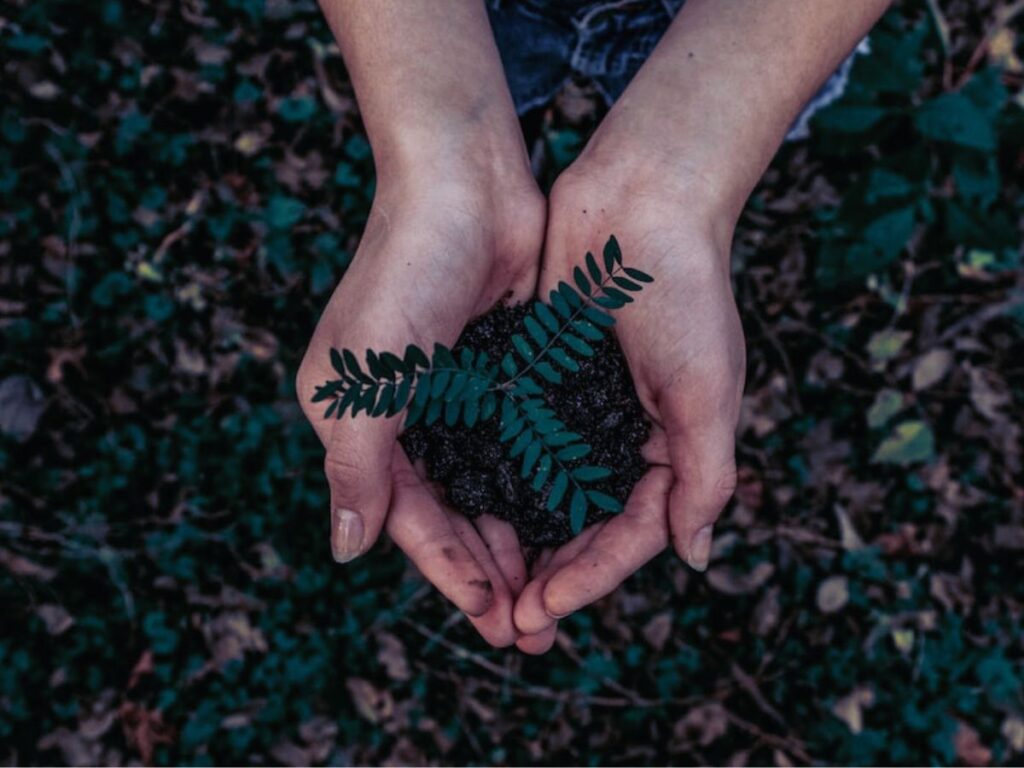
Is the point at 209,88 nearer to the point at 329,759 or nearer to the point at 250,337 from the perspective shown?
the point at 250,337

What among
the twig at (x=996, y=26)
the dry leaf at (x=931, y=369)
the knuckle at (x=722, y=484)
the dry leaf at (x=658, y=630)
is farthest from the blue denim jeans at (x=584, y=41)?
the dry leaf at (x=658, y=630)

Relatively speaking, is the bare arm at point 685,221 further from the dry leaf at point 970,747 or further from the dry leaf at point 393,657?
the dry leaf at point 970,747

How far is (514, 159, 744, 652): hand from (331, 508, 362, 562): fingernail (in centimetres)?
51

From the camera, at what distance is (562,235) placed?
268 cm

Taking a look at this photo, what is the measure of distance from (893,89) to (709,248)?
4.12ft

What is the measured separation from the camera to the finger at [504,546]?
2.60 m

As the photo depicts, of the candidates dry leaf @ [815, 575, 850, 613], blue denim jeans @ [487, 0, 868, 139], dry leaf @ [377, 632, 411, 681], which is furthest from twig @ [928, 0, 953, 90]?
dry leaf @ [377, 632, 411, 681]

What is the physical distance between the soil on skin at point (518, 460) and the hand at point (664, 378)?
6 centimetres

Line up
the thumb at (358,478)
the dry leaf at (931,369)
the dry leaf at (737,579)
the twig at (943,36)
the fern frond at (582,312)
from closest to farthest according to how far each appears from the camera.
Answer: the fern frond at (582,312) < the thumb at (358,478) < the dry leaf at (737,579) < the dry leaf at (931,369) < the twig at (943,36)

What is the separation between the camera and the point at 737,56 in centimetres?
261

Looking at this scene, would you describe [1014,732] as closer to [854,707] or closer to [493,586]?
[854,707]

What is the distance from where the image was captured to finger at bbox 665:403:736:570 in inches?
96.7

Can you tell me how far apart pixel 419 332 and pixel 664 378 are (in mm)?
713

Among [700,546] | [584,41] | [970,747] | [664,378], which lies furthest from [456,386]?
[970,747]
